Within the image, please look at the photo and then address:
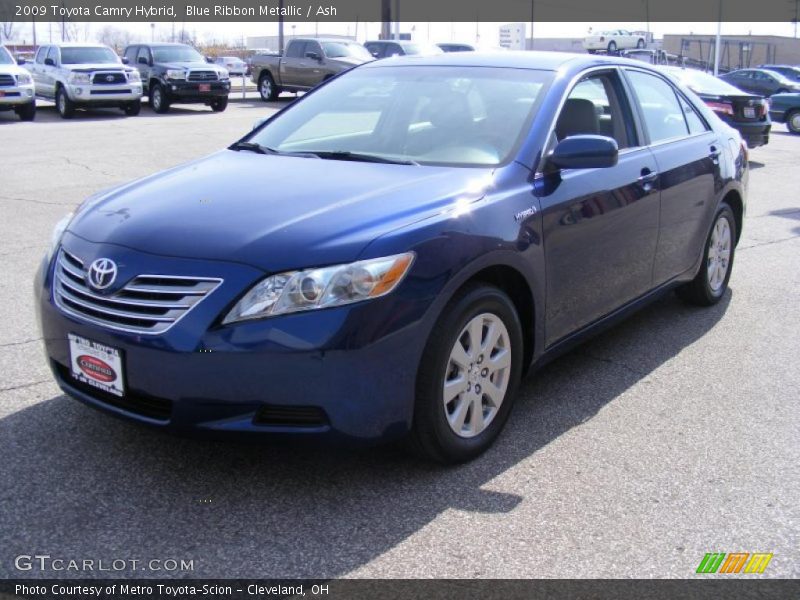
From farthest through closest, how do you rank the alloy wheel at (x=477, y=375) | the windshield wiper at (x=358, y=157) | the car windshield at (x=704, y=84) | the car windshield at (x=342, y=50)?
the car windshield at (x=342, y=50), the car windshield at (x=704, y=84), the windshield wiper at (x=358, y=157), the alloy wheel at (x=477, y=375)

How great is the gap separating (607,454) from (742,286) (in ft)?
11.7

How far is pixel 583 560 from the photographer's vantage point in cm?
310

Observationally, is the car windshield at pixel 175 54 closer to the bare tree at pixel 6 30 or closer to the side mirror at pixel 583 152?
the side mirror at pixel 583 152

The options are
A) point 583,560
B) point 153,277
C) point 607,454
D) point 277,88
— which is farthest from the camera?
point 277,88

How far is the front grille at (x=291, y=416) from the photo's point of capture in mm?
3240

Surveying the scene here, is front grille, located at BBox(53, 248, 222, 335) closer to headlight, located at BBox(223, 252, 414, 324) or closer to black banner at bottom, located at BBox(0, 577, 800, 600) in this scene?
headlight, located at BBox(223, 252, 414, 324)

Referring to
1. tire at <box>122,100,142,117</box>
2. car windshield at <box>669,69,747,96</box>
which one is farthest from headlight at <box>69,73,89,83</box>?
car windshield at <box>669,69,747,96</box>

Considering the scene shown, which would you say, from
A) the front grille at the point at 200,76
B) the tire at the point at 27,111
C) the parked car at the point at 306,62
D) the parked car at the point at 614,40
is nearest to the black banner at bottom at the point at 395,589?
the tire at the point at 27,111

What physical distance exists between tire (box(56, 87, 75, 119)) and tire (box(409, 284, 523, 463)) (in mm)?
20372

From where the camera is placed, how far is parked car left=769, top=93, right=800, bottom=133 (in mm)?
24938

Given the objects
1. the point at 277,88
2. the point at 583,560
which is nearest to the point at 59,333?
the point at 583,560

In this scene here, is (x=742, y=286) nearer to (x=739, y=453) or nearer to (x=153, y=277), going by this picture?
(x=739, y=453)

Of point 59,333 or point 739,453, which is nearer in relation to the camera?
point 59,333

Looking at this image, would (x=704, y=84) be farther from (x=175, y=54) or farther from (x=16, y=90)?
(x=175, y=54)
